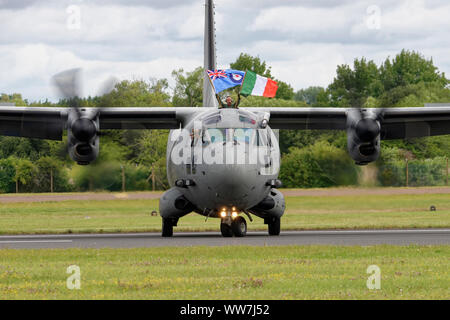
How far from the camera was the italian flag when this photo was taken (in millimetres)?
26516

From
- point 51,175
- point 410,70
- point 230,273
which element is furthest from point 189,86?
point 230,273

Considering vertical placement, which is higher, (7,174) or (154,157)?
(154,157)

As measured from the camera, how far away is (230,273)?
1477 centimetres

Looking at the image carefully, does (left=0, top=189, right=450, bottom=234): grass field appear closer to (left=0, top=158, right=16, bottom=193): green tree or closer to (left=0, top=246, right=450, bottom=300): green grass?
(left=0, top=158, right=16, bottom=193): green tree

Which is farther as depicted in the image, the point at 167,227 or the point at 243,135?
the point at 167,227

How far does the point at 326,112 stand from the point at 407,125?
398cm

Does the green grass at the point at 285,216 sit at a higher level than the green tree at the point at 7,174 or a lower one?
lower

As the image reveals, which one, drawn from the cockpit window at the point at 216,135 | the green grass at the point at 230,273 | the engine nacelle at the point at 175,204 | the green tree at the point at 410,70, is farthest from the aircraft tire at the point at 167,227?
the green tree at the point at 410,70

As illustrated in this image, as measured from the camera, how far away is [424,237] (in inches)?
957

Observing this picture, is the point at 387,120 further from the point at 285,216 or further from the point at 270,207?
the point at 285,216

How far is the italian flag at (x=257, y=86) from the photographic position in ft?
87.0

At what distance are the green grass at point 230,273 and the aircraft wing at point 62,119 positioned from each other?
7173mm

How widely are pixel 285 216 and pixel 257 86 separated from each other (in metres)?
15.7

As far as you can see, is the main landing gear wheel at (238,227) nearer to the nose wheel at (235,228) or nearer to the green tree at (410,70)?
the nose wheel at (235,228)
